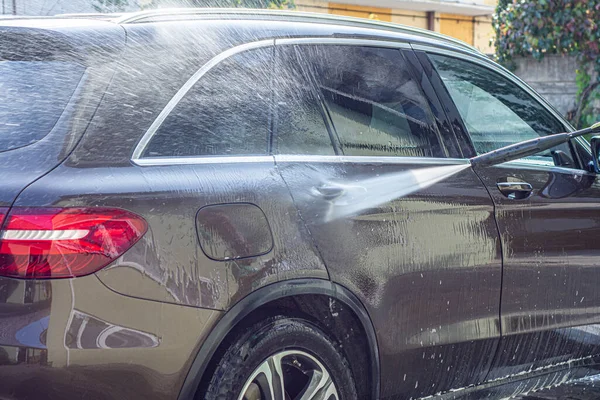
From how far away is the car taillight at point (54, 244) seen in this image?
7.67 feet

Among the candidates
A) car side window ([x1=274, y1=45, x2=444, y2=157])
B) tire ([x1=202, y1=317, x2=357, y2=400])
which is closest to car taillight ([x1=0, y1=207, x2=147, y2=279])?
tire ([x1=202, y1=317, x2=357, y2=400])

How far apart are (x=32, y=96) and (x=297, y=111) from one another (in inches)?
35.2

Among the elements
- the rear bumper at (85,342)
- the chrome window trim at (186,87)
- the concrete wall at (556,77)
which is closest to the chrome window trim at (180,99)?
the chrome window trim at (186,87)

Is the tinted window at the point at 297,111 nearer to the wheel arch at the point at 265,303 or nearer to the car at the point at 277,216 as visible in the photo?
the car at the point at 277,216

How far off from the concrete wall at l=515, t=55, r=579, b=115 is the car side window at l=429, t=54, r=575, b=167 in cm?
645

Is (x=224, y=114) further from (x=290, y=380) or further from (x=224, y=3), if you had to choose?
(x=224, y=3)

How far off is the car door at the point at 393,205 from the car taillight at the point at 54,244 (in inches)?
28.4

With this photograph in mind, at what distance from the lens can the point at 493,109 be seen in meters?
3.91

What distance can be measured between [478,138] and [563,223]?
0.53 metres

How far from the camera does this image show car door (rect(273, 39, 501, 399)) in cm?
302

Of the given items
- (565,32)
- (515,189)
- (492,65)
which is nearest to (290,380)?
(515,189)

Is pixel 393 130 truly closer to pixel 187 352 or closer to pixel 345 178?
pixel 345 178

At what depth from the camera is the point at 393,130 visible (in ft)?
11.3

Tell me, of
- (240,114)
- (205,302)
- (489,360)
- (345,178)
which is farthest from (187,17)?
(489,360)
